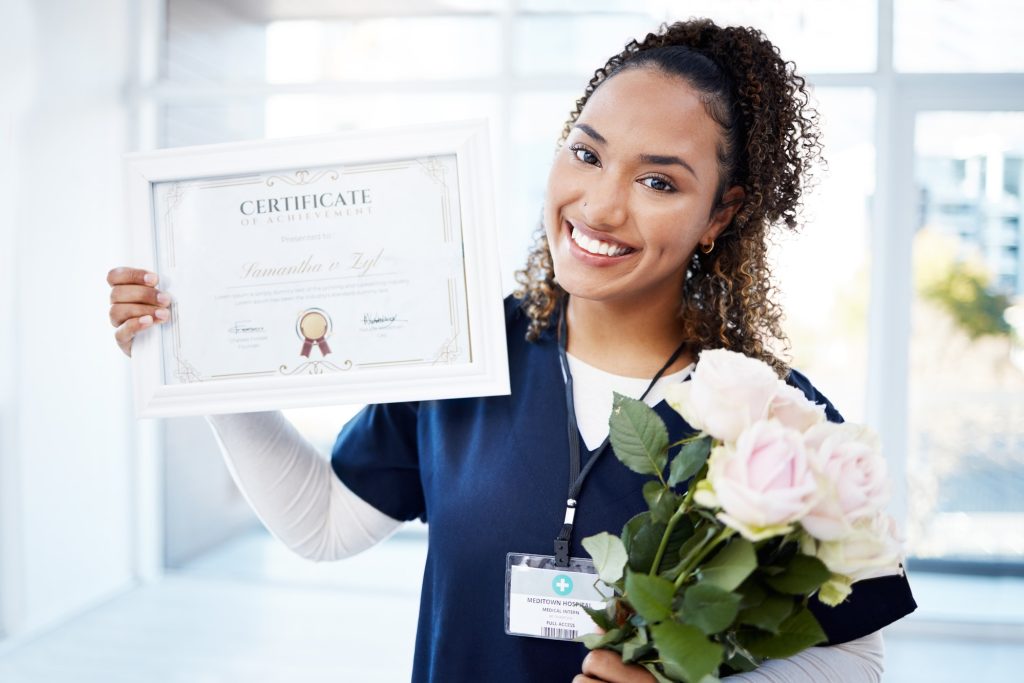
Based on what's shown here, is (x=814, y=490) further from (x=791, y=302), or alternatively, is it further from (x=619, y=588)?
(x=791, y=302)

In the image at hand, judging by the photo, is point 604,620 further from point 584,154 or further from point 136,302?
point 136,302

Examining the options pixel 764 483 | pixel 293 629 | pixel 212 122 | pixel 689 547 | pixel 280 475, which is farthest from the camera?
pixel 212 122

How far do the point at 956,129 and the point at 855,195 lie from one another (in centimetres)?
57

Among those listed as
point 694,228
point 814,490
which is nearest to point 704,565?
point 814,490

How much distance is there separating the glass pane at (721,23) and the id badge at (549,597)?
346 centimetres

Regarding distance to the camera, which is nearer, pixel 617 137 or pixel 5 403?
pixel 617 137

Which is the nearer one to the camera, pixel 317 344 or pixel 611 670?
pixel 611 670

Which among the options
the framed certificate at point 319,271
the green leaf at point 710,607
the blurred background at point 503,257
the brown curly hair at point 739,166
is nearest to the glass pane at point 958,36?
the blurred background at point 503,257

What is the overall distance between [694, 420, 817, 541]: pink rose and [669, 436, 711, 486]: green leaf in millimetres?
77

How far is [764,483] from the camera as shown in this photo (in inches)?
25.8

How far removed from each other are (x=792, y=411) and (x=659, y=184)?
0.46m

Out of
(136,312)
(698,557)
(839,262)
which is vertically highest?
(839,262)

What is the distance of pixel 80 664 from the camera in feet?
10.7
